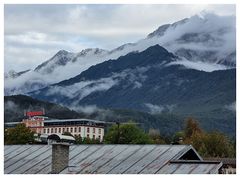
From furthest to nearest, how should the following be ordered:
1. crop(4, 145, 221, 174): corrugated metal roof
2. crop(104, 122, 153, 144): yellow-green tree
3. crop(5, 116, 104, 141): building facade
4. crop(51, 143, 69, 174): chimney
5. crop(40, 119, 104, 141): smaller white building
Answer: crop(5, 116, 104, 141): building facade → crop(40, 119, 104, 141): smaller white building → crop(104, 122, 153, 144): yellow-green tree → crop(51, 143, 69, 174): chimney → crop(4, 145, 221, 174): corrugated metal roof

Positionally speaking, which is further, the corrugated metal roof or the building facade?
the building facade

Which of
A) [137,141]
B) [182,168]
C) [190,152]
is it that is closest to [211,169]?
[182,168]

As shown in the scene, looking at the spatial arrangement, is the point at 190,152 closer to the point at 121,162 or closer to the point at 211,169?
the point at 121,162

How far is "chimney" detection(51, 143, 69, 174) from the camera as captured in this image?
2131cm

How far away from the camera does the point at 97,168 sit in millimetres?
21375

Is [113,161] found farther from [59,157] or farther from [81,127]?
[81,127]

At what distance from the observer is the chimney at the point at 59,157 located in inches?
839

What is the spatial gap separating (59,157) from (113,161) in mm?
1922

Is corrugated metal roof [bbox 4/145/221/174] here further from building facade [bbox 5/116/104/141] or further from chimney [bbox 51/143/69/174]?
building facade [bbox 5/116/104/141]

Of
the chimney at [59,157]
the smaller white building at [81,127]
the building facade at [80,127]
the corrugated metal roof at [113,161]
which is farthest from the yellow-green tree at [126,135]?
the smaller white building at [81,127]

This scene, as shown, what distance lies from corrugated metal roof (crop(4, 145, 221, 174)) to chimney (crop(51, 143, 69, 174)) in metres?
0.27

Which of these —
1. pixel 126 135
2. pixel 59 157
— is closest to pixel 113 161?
pixel 59 157

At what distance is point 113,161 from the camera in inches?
869

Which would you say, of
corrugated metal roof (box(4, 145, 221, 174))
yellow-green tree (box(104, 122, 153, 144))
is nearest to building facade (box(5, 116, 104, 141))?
yellow-green tree (box(104, 122, 153, 144))
